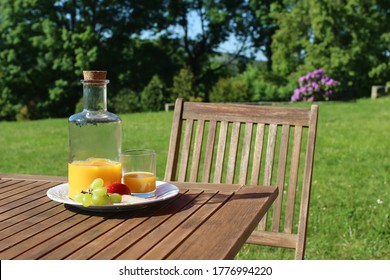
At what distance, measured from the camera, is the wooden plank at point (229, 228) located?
126 centimetres

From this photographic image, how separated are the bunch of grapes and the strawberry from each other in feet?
0.08

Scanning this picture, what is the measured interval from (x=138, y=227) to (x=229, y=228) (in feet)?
0.75

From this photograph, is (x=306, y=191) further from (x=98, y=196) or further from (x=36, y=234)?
(x=36, y=234)

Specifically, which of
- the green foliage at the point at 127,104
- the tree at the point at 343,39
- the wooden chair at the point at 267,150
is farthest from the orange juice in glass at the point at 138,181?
the tree at the point at 343,39

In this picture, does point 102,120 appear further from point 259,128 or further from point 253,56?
point 253,56

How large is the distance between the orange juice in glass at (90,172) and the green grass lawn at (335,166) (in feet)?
6.12

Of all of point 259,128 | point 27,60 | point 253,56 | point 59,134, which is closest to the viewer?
point 259,128

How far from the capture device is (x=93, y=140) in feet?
5.40

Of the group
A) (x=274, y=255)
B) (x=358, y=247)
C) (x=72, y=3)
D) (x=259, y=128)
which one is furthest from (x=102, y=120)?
(x=72, y=3)

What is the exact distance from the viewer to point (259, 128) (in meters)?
2.25

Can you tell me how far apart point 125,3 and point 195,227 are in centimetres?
2219

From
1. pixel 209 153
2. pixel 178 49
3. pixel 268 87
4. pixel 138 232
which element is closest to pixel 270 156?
pixel 209 153

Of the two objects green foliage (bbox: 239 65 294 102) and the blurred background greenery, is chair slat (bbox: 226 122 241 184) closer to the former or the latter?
the blurred background greenery

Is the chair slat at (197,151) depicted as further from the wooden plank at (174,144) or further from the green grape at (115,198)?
the green grape at (115,198)
